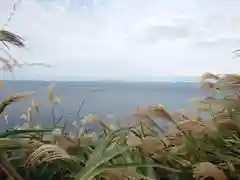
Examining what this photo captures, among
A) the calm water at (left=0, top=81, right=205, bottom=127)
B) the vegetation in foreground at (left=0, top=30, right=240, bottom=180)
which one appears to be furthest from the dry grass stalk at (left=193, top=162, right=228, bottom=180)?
the calm water at (left=0, top=81, right=205, bottom=127)

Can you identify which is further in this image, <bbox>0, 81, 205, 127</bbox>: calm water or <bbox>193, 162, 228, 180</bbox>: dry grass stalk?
<bbox>0, 81, 205, 127</bbox>: calm water

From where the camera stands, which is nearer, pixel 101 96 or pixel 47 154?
pixel 47 154

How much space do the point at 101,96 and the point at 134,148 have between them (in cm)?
30

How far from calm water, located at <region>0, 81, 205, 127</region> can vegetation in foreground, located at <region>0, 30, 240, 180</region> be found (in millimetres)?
67

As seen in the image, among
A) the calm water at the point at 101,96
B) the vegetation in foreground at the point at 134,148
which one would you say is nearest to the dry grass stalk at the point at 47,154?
the vegetation in foreground at the point at 134,148

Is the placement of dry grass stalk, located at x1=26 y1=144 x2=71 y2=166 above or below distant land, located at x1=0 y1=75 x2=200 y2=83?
below

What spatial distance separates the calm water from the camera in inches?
27.5

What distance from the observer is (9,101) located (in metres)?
0.54

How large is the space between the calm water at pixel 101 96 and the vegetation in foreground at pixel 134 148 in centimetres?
7

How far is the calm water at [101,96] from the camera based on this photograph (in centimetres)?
70

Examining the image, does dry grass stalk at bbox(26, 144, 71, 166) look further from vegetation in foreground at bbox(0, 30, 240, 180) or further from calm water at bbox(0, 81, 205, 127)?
calm water at bbox(0, 81, 205, 127)

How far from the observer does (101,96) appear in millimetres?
822

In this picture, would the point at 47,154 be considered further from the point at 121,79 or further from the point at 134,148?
the point at 121,79

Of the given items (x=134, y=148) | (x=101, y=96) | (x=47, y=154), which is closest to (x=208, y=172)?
(x=134, y=148)
